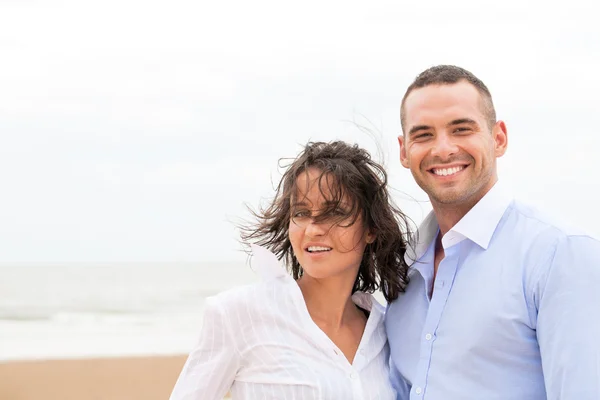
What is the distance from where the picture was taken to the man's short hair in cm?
277

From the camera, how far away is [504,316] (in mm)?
2373

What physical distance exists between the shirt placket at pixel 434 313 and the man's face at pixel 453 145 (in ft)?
0.74

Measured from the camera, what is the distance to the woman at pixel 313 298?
258 centimetres

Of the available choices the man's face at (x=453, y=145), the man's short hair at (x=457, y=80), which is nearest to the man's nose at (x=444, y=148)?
the man's face at (x=453, y=145)

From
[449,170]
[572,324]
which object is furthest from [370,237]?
[572,324]

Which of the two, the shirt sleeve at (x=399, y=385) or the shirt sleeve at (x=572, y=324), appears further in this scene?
the shirt sleeve at (x=399, y=385)

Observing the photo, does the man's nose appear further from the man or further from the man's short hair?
the man's short hair

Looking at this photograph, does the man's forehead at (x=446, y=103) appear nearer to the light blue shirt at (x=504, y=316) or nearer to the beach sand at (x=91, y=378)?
the light blue shirt at (x=504, y=316)

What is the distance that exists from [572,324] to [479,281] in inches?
14.3

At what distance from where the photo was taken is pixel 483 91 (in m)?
2.78

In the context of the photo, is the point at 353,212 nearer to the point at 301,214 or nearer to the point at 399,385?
the point at 301,214

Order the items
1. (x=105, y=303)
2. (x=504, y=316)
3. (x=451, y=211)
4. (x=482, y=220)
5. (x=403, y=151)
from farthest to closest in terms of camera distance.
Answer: (x=105, y=303), (x=403, y=151), (x=451, y=211), (x=482, y=220), (x=504, y=316)

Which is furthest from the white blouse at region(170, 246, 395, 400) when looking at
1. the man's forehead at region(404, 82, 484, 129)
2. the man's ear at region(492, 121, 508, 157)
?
the man's ear at region(492, 121, 508, 157)

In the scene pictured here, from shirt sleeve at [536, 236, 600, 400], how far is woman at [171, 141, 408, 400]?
0.63m
